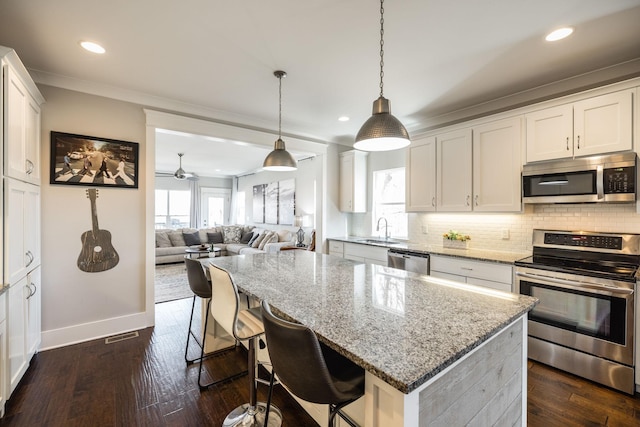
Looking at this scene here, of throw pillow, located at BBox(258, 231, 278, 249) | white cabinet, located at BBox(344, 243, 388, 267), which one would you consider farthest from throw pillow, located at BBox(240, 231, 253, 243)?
white cabinet, located at BBox(344, 243, 388, 267)

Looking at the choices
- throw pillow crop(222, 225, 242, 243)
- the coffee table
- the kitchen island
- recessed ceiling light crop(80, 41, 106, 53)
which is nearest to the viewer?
the kitchen island

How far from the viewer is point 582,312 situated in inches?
90.0

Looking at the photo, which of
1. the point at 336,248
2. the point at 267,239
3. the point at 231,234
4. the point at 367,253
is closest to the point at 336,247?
the point at 336,248

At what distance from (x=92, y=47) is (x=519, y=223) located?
4346 millimetres

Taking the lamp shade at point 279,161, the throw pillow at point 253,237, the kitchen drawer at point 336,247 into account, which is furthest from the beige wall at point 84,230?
the throw pillow at point 253,237

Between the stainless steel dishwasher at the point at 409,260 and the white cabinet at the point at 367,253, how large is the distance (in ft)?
0.41

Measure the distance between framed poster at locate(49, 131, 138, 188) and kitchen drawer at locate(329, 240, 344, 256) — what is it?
9.43ft

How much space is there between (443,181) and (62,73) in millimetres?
4177

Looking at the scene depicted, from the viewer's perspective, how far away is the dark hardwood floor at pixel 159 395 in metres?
1.85

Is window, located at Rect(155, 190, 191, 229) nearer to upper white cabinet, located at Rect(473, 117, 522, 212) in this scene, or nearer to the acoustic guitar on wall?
the acoustic guitar on wall

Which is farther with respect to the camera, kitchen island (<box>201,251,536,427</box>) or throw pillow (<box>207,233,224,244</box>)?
throw pillow (<box>207,233,224,244</box>)

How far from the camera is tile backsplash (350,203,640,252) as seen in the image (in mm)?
2549

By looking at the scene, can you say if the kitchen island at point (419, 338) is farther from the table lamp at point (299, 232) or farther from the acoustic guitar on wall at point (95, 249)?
the table lamp at point (299, 232)

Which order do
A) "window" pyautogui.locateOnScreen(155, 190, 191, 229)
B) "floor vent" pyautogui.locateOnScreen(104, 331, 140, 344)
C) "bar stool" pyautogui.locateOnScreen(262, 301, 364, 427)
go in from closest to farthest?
"bar stool" pyautogui.locateOnScreen(262, 301, 364, 427) < "floor vent" pyautogui.locateOnScreen(104, 331, 140, 344) < "window" pyautogui.locateOnScreen(155, 190, 191, 229)
